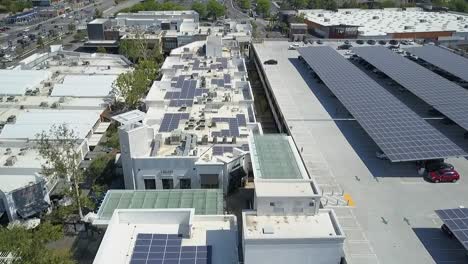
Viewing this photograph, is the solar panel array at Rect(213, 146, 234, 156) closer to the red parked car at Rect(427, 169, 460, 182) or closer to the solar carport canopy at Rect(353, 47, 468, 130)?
the red parked car at Rect(427, 169, 460, 182)

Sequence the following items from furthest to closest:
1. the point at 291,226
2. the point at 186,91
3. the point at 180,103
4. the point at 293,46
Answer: the point at 293,46 < the point at 186,91 < the point at 180,103 < the point at 291,226

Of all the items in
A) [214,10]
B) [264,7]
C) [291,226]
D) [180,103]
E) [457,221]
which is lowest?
[457,221]

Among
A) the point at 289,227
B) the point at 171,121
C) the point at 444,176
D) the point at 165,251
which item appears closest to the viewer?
the point at 289,227

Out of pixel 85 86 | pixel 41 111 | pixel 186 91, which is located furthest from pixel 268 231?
pixel 85 86

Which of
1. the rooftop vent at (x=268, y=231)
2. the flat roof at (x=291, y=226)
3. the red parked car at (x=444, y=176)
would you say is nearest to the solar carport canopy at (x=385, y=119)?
the red parked car at (x=444, y=176)

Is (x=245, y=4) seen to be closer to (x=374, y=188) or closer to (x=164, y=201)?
(x=374, y=188)

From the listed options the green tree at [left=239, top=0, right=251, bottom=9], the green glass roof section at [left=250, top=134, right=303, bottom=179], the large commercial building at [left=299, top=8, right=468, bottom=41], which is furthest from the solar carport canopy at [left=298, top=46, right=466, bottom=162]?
the green tree at [left=239, top=0, right=251, bottom=9]

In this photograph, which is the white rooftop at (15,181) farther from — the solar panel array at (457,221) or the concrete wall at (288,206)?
the solar panel array at (457,221)
